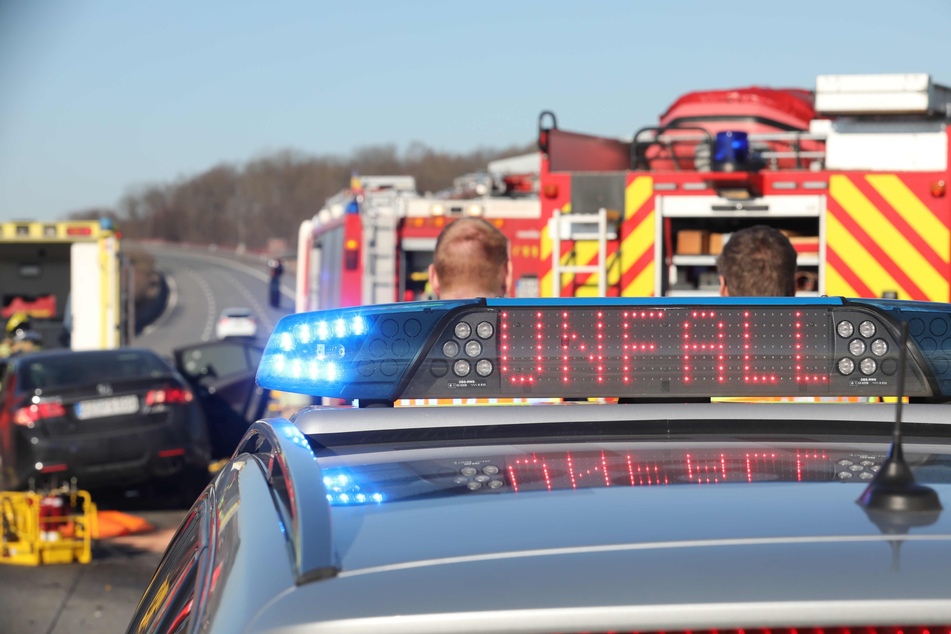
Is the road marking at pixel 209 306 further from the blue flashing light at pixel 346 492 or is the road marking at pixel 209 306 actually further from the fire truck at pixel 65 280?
the blue flashing light at pixel 346 492

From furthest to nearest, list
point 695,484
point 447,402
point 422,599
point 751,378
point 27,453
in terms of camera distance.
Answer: point 27,453, point 447,402, point 751,378, point 695,484, point 422,599

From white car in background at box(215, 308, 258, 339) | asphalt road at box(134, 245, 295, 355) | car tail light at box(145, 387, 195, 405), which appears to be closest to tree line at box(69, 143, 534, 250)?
asphalt road at box(134, 245, 295, 355)

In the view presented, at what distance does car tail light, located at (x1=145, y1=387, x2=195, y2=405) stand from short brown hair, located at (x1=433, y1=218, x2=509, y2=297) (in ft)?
24.7

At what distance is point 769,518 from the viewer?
4.99 feet

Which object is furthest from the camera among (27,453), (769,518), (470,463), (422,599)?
(27,453)

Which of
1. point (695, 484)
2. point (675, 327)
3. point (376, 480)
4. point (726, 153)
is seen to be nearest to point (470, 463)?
point (376, 480)

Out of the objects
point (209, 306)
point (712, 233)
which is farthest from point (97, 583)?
point (209, 306)

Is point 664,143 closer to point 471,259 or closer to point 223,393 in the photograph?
point 471,259

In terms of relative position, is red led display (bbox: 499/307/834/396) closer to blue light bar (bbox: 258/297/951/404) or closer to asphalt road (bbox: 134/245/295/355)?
blue light bar (bbox: 258/297/951/404)

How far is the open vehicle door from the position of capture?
1318 centimetres

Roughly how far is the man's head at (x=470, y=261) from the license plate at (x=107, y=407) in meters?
7.35

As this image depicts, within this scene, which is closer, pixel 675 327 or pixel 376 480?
pixel 376 480

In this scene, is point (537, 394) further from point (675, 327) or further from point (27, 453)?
point (27, 453)

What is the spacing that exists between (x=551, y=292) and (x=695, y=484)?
23.0ft
